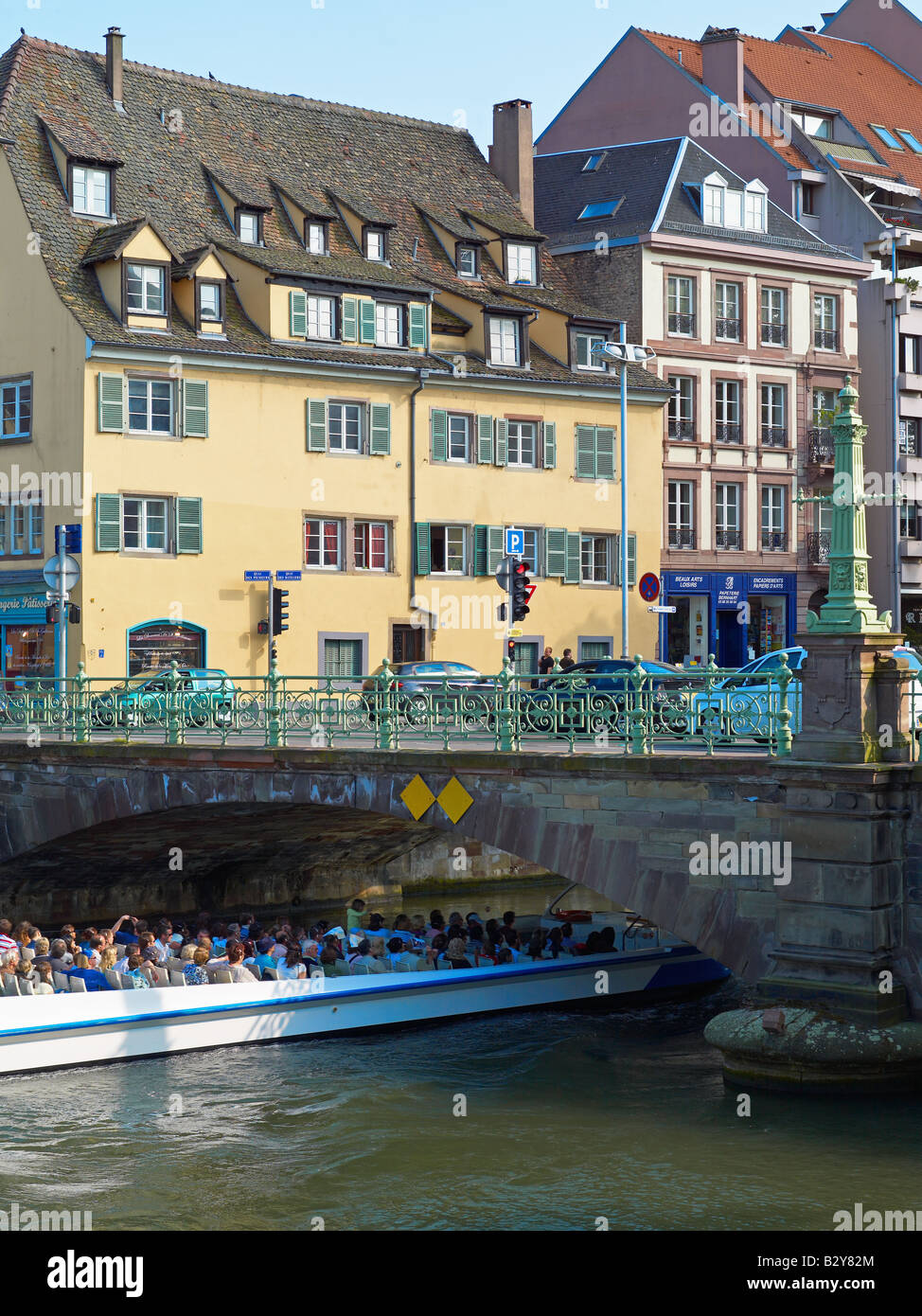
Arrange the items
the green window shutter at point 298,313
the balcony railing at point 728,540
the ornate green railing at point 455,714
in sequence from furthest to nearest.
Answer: the balcony railing at point 728,540
the green window shutter at point 298,313
the ornate green railing at point 455,714

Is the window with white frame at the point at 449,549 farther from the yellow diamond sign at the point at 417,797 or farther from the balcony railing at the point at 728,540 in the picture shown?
the yellow diamond sign at the point at 417,797

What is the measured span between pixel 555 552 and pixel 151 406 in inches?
430

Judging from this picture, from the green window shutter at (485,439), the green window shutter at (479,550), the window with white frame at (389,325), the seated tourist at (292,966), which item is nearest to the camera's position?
the seated tourist at (292,966)

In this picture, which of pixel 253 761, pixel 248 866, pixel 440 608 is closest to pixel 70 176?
pixel 440 608

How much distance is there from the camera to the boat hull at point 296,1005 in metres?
23.4

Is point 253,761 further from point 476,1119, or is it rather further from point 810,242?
point 810,242

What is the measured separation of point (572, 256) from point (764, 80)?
1012cm

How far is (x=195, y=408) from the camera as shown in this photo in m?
39.1

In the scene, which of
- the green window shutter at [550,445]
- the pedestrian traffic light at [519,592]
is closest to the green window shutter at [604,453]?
the green window shutter at [550,445]

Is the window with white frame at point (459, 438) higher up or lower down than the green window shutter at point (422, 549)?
higher up

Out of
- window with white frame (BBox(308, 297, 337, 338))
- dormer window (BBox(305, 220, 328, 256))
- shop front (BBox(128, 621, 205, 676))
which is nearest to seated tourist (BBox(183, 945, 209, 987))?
shop front (BBox(128, 621, 205, 676))

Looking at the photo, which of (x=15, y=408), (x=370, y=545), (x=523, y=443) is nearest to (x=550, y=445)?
(x=523, y=443)

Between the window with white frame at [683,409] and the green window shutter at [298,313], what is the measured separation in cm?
1084

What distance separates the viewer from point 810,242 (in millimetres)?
51062
